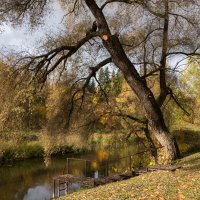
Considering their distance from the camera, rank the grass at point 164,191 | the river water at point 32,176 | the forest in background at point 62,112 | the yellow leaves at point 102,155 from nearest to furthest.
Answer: the grass at point 164,191 < the forest in background at point 62,112 < the river water at point 32,176 < the yellow leaves at point 102,155

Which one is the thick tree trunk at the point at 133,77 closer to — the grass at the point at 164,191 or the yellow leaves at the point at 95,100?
the grass at the point at 164,191

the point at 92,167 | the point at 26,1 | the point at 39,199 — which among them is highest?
Result: the point at 26,1

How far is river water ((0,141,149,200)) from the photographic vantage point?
24.0 meters

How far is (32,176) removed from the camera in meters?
29.5

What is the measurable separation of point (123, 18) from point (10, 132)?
9.82 meters

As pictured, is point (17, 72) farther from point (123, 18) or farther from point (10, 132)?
point (123, 18)

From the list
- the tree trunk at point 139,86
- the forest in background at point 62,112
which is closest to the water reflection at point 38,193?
the forest in background at point 62,112

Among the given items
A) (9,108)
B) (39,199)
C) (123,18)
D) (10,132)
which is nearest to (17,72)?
(9,108)

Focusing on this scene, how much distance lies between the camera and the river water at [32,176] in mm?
23992

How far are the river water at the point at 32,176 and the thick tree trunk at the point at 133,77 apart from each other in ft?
25.3

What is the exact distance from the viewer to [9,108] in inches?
653

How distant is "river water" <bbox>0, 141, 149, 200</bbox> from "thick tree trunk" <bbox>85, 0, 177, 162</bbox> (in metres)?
7.70

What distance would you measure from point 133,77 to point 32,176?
52.4 ft

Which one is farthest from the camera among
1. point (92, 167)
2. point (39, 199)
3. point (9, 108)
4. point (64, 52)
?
point (92, 167)
